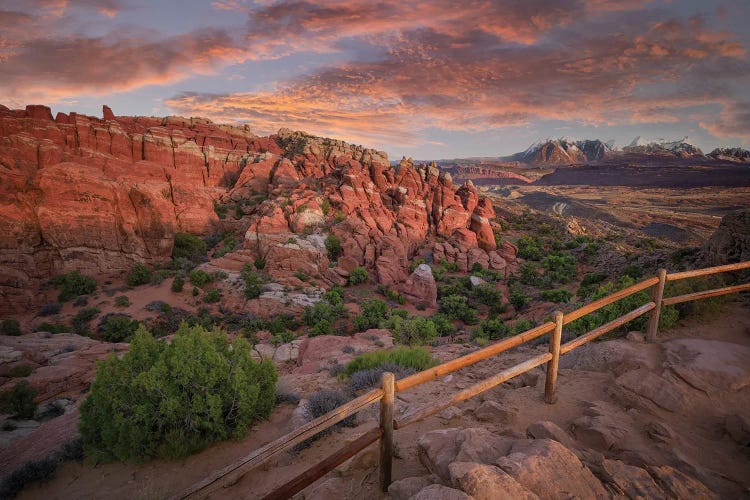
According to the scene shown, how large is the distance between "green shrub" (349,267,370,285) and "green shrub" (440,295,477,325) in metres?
6.20

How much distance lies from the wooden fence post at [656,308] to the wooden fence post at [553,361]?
9.34ft

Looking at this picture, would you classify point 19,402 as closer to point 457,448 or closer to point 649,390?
point 457,448

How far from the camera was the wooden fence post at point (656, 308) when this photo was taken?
5.86 m

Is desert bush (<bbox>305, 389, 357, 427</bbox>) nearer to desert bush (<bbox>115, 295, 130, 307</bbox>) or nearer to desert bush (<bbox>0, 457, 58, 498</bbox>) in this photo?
desert bush (<bbox>0, 457, 58, 498</bbox>)

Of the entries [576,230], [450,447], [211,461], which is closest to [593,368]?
[450,447]

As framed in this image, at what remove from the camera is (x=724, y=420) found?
12.9 ft

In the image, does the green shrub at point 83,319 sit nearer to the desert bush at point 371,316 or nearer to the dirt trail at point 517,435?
the desert bush at point 371,316

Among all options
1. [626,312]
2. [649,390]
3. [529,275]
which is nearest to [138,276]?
[626,312]

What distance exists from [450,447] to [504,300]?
791 inches

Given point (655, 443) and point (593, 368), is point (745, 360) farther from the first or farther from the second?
point (655, 443)

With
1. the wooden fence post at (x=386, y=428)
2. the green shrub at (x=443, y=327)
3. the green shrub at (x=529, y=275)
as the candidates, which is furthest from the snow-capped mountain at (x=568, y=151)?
the wooden fence post at (x=386, y=428)

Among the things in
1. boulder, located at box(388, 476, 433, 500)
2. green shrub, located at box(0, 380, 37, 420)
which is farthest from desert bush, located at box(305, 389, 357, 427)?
green shrub, located at box(0, 380, 37, 420)

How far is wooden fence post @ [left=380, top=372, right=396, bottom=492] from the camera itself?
121 inches

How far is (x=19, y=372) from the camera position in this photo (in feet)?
32.1
